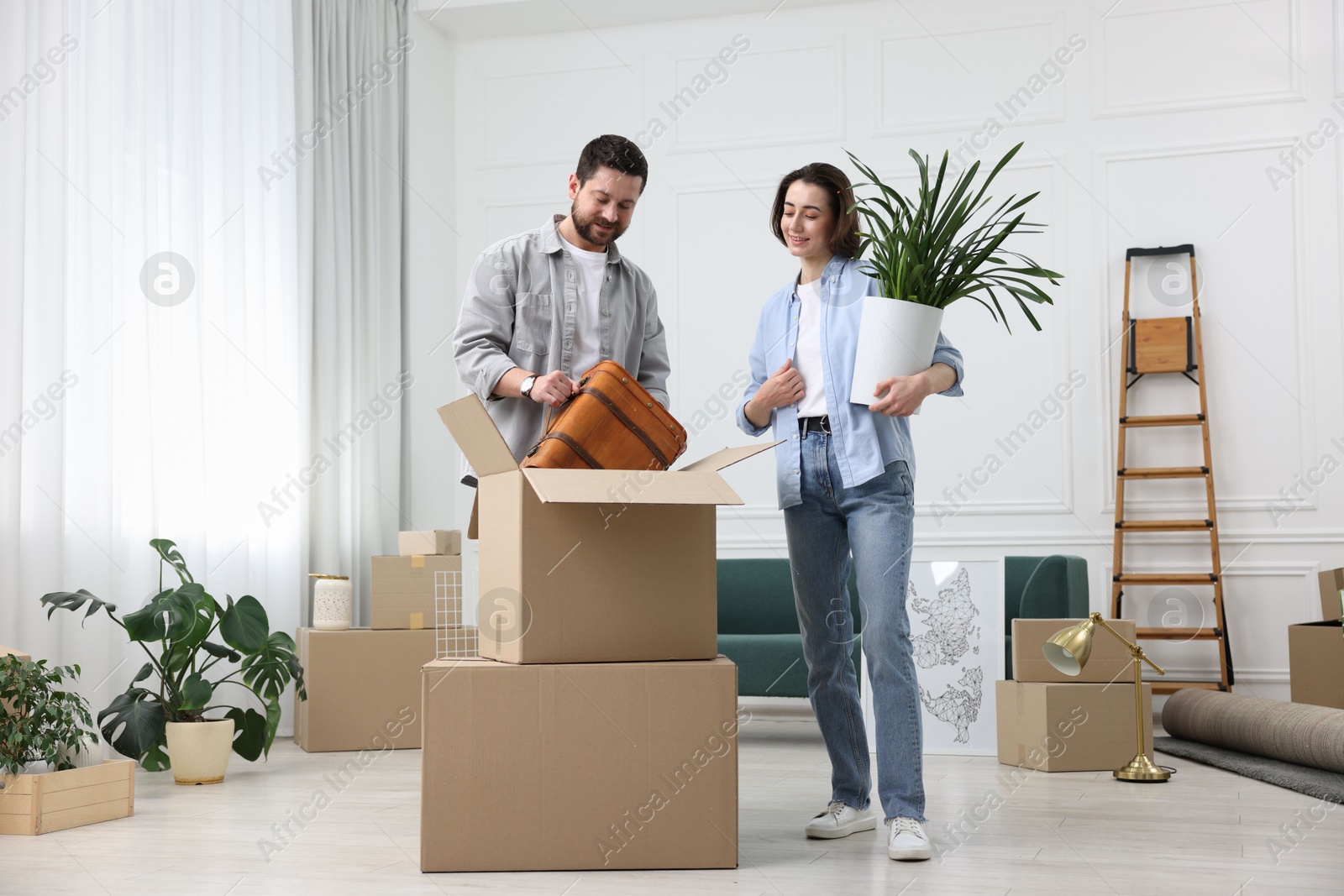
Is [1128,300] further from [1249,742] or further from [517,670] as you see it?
[517,670]

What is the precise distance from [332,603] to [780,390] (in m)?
2.27

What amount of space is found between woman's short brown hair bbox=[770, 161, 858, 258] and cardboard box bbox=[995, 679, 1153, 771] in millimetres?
1801

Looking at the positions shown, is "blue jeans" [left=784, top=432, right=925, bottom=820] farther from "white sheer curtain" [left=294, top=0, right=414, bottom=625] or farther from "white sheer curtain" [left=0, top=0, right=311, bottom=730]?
"white sheer curtain" [left=294, top=0, right=414, bottom=625]

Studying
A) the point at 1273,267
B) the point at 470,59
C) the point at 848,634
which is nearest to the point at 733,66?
the point at 470,59

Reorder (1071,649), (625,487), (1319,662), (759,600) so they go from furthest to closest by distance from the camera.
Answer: (759,600) < (1319,662) < (1071,649) < (625,487)

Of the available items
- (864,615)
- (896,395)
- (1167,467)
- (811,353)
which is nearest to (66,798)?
(864,615)

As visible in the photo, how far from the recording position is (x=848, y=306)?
238cm

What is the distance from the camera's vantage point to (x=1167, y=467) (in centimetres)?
504

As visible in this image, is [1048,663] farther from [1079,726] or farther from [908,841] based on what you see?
[908,841]

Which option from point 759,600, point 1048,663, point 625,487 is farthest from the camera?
point 759,600

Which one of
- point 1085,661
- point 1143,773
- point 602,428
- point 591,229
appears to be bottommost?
point 1143,773

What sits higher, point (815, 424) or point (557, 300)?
point (557, 300)

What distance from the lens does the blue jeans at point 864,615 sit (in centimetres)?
227

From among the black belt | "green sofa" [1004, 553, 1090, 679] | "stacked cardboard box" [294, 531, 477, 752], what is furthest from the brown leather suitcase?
"green sofa" [1004, 553, 1090, 679]
